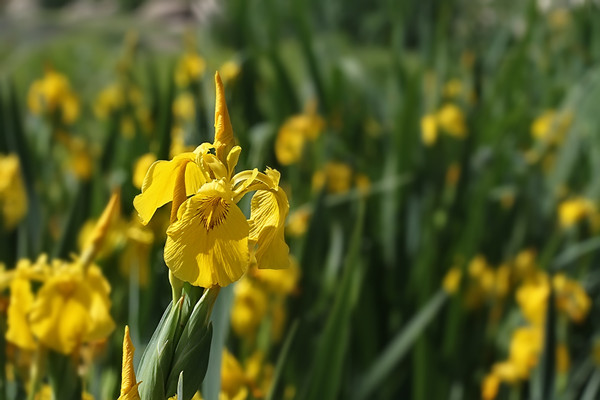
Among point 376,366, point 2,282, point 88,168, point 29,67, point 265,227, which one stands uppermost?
point 265,227

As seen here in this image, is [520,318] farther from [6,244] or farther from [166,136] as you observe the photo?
[6,244]

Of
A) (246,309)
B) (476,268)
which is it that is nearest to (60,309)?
(246,309)

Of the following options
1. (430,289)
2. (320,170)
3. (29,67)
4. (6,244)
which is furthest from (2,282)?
(29,67)

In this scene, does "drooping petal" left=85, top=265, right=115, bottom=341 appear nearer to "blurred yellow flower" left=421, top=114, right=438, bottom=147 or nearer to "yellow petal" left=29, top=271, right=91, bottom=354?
"yellow petal" left=29, top=271, right=91, bottom=354

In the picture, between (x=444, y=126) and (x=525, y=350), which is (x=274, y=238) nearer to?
(x=525, y=350)

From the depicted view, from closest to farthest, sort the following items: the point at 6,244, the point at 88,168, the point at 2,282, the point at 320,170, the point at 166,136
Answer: the point at 2,282, the point at 166,136, the point at 6,244, the point at 88,168, the point at 320,170

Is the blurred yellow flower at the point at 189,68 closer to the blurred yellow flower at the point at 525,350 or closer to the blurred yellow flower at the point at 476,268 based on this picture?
the blurred yellow flower at the point at 476,268
